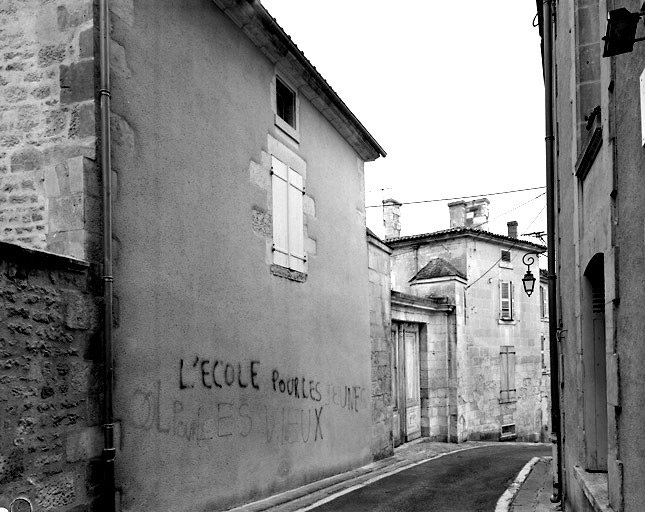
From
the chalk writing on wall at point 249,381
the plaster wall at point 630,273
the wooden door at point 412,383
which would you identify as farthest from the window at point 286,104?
the wooden door at point 412,383

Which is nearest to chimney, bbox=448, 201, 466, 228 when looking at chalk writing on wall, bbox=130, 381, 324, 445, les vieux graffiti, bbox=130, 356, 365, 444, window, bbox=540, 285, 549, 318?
window, bbox=540, 285, 549, 318

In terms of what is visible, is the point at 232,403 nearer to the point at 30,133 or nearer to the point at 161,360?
the point at 161,360

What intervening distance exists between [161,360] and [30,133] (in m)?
2.38

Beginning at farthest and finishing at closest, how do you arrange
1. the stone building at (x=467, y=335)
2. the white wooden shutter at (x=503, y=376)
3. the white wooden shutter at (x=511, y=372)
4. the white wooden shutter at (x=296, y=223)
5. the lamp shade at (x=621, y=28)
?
the white wooden shutter at (x=511, y=372)
the white wooden shutter at (x=503, y=376)
the stone building at (x=467, y=335)
the white wooden shutter at (x=296, y=223)
the lamp shade at (x=621, y=28)

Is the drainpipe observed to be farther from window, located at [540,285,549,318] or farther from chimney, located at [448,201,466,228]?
window, located at [540,285,549,318]

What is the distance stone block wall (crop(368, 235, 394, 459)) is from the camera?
40.0 ft

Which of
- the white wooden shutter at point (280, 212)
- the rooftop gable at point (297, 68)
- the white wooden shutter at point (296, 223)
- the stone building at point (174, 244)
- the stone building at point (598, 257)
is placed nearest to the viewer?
the stone building at point (598, 257)

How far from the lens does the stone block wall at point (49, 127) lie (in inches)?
224

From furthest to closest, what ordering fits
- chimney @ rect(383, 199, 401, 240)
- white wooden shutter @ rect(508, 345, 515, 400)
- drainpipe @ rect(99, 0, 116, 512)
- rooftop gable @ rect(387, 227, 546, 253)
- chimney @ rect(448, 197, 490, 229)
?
chimney @ rect(448, 197, 490, 229)
chimney @ rect(383, 199, 401, 240)
white wooden shutter @ rect(508, 345, 515, 400)
rooftop gable @ rect(387, 227, 546, 253)
drainpipe @ rect(99, 0, 116, 512)

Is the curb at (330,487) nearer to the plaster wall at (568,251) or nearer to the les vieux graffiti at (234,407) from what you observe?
the les vieux graffiti at (234,407)

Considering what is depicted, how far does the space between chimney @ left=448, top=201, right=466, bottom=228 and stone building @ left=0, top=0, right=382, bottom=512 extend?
45.9 ft

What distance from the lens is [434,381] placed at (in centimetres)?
1736

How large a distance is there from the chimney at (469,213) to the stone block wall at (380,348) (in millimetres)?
10816

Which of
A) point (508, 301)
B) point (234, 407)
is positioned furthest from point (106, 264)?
point (508, 301)
